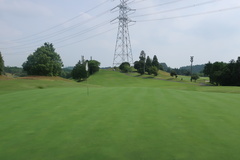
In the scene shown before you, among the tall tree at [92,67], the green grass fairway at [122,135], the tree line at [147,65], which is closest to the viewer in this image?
the green grass fairway at [122,135]

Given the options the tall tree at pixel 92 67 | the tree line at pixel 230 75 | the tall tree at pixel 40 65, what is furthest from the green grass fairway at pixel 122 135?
the tall tree at pixel 92 67

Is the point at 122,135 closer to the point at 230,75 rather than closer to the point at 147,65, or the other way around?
the point at 230,75

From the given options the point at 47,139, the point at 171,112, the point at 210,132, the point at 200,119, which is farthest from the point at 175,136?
the point at 47,139

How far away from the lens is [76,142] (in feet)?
17.6

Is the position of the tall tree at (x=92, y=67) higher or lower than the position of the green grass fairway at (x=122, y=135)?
higher

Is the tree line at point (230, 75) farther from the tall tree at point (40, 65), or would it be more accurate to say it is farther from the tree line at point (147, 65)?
the tall tree at point (40, 65)

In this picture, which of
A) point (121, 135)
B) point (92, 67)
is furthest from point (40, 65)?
point (121, 135)

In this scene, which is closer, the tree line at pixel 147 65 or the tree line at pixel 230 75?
the tree line at pixel 230 75

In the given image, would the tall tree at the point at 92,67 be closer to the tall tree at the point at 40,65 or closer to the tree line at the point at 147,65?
the tree line at the point at 147,65

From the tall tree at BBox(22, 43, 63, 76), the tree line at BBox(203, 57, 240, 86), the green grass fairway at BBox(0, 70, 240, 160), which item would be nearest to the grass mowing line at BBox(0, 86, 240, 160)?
the green grass fairway at BBox(0, 70, 240, 160)

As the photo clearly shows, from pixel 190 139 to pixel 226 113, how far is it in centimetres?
408

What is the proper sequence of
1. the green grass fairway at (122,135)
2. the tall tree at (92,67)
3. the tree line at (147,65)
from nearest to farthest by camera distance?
1. the green grass fairway at (122,135)
2. the tree line at (147,65)
3. the tall tree at (92,67)

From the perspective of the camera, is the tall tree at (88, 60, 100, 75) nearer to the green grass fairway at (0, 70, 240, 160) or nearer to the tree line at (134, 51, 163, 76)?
the tree line at (134, 51, 163, 76)

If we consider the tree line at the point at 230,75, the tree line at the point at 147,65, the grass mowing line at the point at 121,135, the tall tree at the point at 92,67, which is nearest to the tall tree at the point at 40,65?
the tall tree at the point at 92,67
